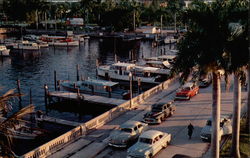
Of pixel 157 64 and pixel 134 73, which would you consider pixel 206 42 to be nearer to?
pixel 134 73

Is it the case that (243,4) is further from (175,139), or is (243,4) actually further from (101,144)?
(101,144)

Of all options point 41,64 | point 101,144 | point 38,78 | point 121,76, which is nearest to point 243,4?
point 101,144

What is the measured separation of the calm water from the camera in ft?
173

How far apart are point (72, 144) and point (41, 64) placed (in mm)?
59961

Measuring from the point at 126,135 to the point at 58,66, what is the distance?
191 feet

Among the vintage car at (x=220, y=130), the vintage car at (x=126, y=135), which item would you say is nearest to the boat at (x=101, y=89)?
the vintage car at (x=126, y=135)

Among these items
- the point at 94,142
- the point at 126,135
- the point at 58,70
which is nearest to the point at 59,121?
the point at 94,142

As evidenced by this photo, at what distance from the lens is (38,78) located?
69.0 m

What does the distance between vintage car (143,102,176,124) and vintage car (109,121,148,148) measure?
3.05m

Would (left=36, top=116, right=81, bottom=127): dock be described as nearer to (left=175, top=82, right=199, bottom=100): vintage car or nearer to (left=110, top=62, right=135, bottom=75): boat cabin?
(left=175, top=82, right=199, bottom=100): vintage car

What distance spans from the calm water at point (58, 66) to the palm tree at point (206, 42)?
26.1 metres

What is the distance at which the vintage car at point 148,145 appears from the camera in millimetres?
24656

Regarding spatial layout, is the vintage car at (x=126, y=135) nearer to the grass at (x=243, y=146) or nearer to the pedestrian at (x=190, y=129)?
the pedestrian at (x=190, y=129)

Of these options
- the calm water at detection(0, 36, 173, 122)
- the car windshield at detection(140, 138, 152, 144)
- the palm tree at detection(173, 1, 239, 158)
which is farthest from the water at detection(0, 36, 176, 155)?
the car windshield at detection(140, 138, 152, 144)
